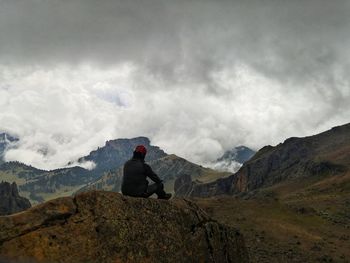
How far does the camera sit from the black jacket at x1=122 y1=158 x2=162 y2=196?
73.4ft

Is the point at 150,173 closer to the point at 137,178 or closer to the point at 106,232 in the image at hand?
the point at 137,178

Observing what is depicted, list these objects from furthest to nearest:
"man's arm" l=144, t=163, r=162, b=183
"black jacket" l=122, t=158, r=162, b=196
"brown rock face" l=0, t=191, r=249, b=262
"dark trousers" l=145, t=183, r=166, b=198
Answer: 1. "dark trousers" l=145, t=183, r=166, b=198
2. "man's arm" l=144, t=163, r=162, b=183
3. "black jacket" l=122, t=158, r=162, b=196
4. "brown rock face" l=0, t=191, r=249, b=262

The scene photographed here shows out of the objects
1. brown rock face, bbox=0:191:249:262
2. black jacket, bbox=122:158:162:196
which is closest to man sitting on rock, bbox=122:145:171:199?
black jacket, bbox=122:158:162:196

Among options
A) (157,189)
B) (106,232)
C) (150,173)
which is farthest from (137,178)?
(106,232)

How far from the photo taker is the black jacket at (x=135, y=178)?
73.4 ft

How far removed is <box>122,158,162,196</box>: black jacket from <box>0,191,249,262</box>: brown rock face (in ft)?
4.16

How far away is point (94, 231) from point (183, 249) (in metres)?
4.34

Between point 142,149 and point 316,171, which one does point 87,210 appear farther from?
point 316,171

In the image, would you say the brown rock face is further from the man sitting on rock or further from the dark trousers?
the man sitting on rock

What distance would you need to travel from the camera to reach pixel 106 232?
1894 cm

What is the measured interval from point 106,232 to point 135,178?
4.18m

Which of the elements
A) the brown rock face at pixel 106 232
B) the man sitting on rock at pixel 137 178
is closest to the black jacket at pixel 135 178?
the man sitting on rock at pixel 137 178

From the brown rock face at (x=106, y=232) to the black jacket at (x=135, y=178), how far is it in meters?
1.27

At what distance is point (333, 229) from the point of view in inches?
2618
